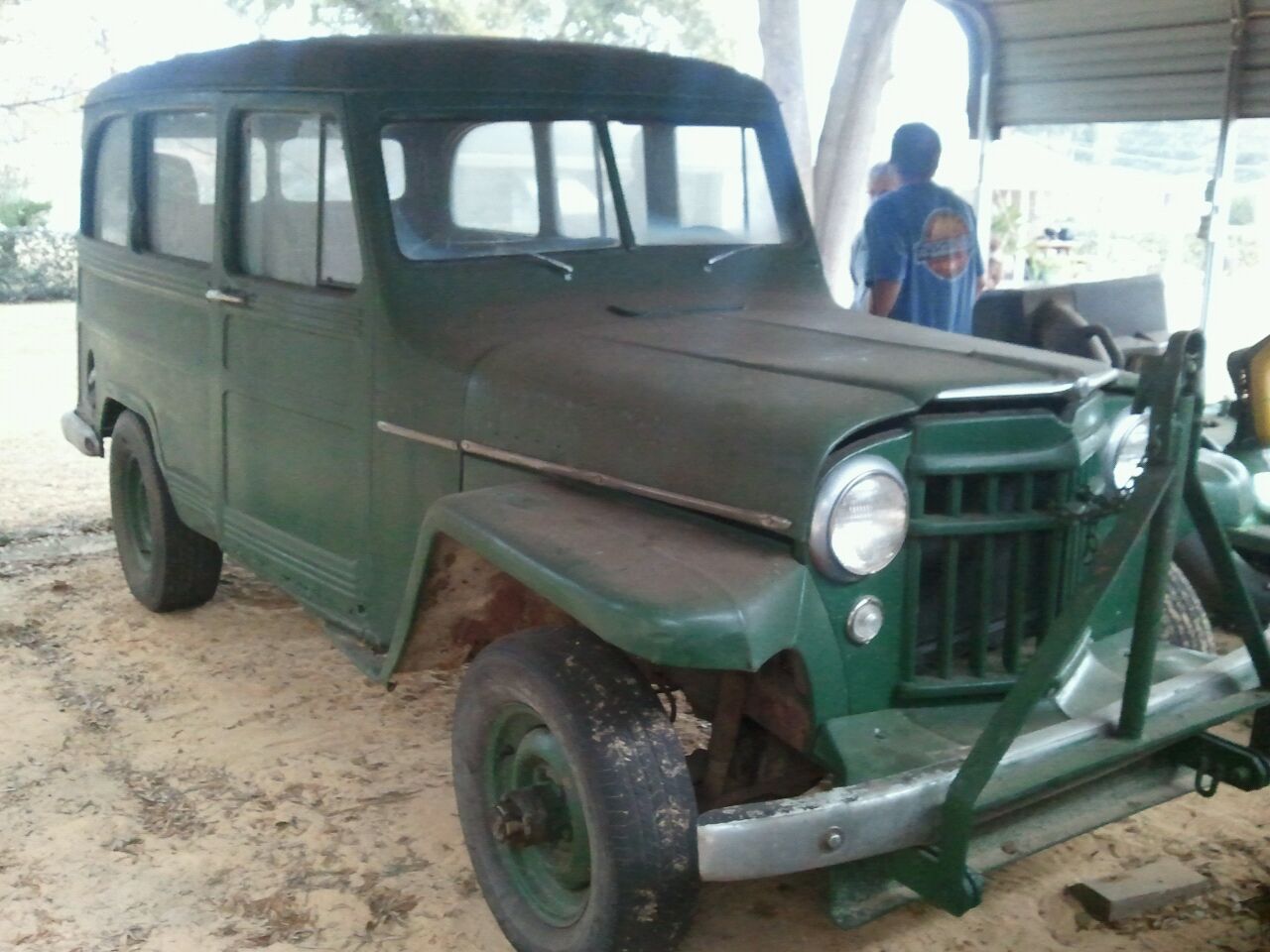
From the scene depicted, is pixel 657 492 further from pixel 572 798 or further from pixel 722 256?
pixel 722 256

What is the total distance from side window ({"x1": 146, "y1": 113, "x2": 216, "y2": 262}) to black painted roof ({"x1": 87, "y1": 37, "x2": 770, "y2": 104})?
0.19 metres

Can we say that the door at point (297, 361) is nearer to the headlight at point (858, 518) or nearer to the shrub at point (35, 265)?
the headlight at point (858, 518)

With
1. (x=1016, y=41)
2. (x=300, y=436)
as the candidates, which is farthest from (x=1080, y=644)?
(x=1016, y=41)

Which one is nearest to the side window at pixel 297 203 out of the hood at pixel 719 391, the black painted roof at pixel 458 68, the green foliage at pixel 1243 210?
the black painted roof at pixel 458 68

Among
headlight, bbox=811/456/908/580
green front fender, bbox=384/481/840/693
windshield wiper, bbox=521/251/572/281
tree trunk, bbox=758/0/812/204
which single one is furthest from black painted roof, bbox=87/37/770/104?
tree trunk, bbox=758/0/812/204

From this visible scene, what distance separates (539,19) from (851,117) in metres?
8.71

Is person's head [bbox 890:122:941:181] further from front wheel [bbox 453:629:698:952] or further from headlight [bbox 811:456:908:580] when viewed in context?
front wheel [bbox 453:629:698:952]

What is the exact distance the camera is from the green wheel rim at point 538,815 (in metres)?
2.54

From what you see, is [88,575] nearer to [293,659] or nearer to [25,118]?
[293,659]

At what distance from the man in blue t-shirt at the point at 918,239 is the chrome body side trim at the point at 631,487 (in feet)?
8.86

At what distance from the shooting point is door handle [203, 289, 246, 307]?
372 centimetres

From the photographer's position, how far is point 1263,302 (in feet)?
40.2

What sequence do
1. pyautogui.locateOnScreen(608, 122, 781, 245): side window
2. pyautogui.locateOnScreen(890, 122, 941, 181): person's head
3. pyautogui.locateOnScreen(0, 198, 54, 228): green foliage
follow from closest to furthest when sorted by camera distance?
pyautogui.locateOnScreen(608, 122, 781, 245): side window → pyautogui.locateOnScreen(890, 122, 941, 181): person's head → pyautogui.locateOnScreen(0, 198, 54, 228): green foliage

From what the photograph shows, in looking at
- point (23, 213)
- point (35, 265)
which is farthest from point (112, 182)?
point (23, 213)
